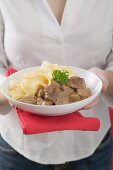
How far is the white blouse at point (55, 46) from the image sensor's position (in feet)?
3.46

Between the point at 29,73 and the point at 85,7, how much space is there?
0.92ft

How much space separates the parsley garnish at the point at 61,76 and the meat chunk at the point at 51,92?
0.02 meters

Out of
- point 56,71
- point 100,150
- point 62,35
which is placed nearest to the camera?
point 56,71

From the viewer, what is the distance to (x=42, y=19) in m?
1.05

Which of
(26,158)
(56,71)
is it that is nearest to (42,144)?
(26,158)

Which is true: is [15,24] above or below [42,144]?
above

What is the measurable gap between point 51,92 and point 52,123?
80mm

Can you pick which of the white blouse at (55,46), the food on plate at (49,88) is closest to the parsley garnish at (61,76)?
the food on plate at (49,88)

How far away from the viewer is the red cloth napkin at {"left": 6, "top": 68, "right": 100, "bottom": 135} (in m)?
0.82

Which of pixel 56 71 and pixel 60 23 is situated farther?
pixel 60 23

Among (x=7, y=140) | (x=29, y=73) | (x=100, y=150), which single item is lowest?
(x=100, y=150)

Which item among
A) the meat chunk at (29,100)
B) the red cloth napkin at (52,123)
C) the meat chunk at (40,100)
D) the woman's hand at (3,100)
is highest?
the meat chunk at (29,100)

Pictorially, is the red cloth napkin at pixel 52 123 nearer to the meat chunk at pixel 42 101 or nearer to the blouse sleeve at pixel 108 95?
the meat chunk at pixel 42 101

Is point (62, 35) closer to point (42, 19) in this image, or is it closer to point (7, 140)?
point (42, 19)
